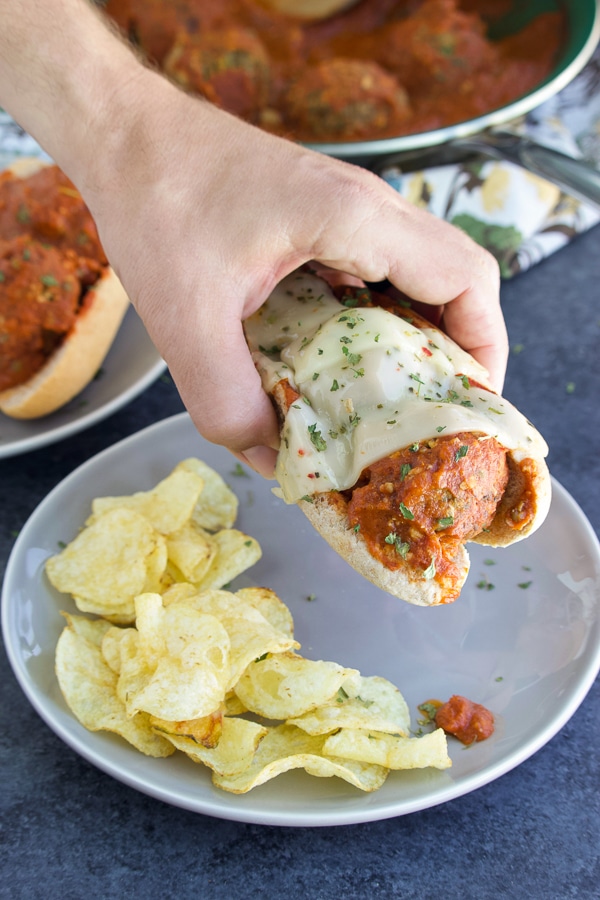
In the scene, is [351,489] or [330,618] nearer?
[351,489]

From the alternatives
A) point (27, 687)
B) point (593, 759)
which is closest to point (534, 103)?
point (593, 759)

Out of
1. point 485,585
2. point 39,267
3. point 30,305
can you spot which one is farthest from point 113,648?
point 39,267

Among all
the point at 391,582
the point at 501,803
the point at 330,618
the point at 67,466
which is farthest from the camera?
the point at 67,466

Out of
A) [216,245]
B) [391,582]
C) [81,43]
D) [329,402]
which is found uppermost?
[81,43]

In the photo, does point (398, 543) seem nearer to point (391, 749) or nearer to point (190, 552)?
point (391, 749)

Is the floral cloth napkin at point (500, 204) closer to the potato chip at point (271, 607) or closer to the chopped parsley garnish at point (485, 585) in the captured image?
the chopped parsley garnish at point (485, 585)

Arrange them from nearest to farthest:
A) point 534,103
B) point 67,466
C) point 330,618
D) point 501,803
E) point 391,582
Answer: point 391,582 < point 501,803 < point 330,618 < point 67,466 < point 534,103

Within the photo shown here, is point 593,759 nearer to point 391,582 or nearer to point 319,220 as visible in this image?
point 391,582
